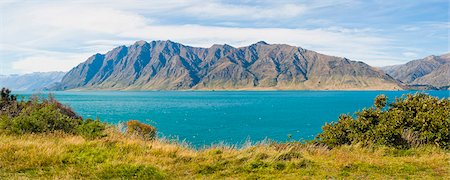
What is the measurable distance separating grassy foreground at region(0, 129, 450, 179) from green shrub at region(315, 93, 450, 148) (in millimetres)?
1841

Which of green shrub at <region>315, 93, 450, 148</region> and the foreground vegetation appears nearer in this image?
the foreground vegetation

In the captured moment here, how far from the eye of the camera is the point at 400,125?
653 inches

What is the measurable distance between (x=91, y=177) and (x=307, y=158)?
683 cm

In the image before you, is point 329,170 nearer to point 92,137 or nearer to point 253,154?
point 253,154

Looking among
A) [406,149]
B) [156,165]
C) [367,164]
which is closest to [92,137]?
[156,165]

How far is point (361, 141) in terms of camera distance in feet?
53.6

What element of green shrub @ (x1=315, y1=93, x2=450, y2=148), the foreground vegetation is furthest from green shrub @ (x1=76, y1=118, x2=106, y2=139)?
green shrub @ (x1=315, y1=93, x2=450, y2=148)

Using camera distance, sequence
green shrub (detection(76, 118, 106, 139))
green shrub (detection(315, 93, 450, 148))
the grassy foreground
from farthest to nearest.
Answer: green shrub (detection(315, 93, 450, 148)) < green shrub (detection(76, 118, 106, 139)) < the grassy foreground

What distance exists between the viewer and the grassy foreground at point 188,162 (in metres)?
10.5

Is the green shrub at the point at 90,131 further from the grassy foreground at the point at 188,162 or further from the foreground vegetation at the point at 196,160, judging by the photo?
the grassy foreground at the point at 188,162

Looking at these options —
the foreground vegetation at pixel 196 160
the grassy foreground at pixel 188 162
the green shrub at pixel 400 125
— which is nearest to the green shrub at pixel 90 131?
the foreground vegetation at pixel 196 160

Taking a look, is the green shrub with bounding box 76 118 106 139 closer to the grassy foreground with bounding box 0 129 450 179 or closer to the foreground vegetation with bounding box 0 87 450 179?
the foreground vegetation with bounding box 0 87 450 179

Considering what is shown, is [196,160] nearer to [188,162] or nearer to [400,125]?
[188,162]

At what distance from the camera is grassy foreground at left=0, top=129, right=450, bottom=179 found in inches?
412
